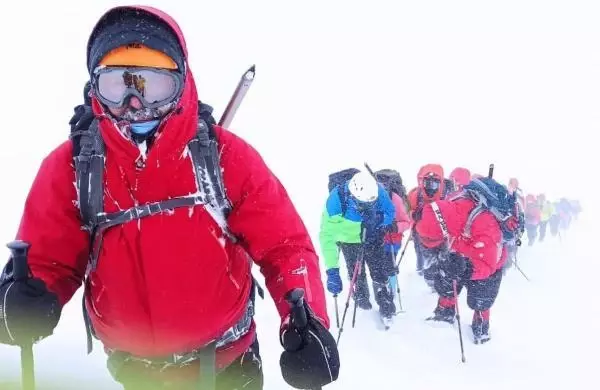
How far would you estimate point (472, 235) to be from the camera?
760 centimetres

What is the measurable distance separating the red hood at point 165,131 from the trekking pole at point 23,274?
0.53 meters

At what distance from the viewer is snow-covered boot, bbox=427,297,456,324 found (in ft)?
28.9

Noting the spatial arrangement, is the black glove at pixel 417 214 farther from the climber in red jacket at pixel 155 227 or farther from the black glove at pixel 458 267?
the climber in red jacket at pixel 155 227

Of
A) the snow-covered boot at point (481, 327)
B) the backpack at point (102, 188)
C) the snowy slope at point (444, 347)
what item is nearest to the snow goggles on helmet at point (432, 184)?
the snowy slope at point (444, 347)

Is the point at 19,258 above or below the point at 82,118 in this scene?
below

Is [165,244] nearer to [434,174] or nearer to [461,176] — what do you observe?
[434,174]

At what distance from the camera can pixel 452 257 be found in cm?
813

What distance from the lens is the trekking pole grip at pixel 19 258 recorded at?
1907mm

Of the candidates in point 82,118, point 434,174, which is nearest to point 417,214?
point 434,174

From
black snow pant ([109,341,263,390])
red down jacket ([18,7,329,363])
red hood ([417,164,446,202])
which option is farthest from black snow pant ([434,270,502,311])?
black snow pant ([109,341,263,390])

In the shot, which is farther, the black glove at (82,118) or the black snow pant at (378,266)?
the black snow pant at (378,266)

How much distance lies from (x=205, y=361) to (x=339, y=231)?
6.14 m

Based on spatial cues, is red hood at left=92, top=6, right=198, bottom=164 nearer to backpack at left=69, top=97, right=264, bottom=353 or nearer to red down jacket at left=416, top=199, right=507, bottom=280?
backpack at left=69, top=97, right=264, bottom=353

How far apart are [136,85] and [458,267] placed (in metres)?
6.83
